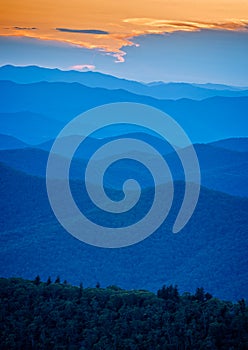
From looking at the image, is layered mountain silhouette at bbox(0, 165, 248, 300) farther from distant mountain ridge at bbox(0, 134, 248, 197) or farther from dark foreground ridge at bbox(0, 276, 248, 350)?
distant mountain ridge at bbox(0, 134, 248, 197)

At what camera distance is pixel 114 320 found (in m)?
32.2

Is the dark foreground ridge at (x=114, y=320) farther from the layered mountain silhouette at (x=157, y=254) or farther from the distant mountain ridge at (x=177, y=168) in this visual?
the distant mountain ridge at (x=177, y=168)

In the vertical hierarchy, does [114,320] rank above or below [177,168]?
below

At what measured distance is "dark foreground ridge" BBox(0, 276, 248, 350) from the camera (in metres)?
29.2

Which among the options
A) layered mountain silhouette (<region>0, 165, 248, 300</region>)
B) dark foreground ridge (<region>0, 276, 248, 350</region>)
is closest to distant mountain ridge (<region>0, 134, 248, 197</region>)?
layered mountain silhouette (<region>0, 165, 248, 300</region>)

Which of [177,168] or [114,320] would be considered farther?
[177,168]

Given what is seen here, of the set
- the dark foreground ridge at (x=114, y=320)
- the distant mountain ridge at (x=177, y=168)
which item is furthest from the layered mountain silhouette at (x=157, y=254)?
the distant mountain ridge at (x=177, y=168)

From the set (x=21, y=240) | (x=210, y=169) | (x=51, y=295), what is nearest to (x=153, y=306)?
(x=51, y=295)

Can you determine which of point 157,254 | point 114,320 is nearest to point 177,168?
point 157,254

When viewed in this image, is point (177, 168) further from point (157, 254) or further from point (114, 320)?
point (114, 320)

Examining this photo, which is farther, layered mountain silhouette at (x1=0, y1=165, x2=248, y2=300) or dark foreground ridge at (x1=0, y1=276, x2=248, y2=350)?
layered mountain silhouette at (x1=0, y1=165, x2=248, y2=300)

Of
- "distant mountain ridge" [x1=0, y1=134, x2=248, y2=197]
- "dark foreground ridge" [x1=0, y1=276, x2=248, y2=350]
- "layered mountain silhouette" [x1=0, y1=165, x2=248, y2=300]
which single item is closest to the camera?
"dark foreground ridge" [x1=0, y1=276, x2=248, y2=350]

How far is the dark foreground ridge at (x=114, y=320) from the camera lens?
29.2 m

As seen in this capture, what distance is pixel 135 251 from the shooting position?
78.0 meters
